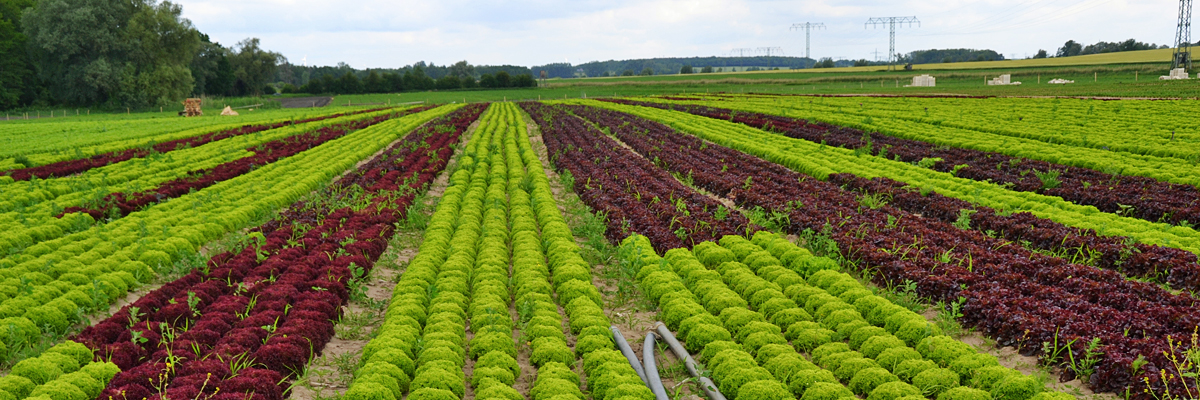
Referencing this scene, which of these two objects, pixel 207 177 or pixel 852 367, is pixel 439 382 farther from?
pixel 207 177

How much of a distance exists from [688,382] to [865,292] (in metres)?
3.29

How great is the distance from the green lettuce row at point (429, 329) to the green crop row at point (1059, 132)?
1692cm

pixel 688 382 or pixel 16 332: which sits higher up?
pixel 16 332

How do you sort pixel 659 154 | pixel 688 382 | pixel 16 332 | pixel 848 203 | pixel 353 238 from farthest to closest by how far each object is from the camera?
pixel 659 154
pixel 848 203
pixel 353 238
pixel 16 332
pixel 688 382

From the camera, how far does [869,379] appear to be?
7449 mm

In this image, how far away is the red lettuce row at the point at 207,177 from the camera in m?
18.0

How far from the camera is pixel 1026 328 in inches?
332

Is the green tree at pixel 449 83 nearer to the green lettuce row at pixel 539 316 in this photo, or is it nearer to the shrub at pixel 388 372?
the green lettuce row at pixel 539 316

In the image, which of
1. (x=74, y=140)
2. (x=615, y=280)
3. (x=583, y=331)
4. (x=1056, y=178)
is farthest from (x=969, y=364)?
(x=74, y=140)

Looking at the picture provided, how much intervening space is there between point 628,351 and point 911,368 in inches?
122

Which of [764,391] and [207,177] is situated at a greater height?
[207,177]

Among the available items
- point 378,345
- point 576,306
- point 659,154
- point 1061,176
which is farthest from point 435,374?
point 659,154

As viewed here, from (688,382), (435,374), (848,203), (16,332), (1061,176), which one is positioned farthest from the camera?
(1061,176)

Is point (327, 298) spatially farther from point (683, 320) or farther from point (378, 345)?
point (683, 320)
